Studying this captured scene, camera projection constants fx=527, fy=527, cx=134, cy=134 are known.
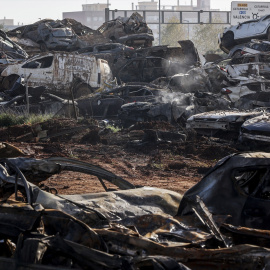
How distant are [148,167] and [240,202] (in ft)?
22.1

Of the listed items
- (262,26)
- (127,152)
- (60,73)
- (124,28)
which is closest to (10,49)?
(60,73)

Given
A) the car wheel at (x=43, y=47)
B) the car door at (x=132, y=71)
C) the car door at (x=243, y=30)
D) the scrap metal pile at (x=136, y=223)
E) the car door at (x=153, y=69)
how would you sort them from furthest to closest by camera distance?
1. the car wheel at (x=43, y=47)
2. the car door at (x=243, y=30)
3. the car door at (x=132, y=71)
4. the car door at (x=153, y=69)
5. the scrap metal pile at (x=136, y=223)

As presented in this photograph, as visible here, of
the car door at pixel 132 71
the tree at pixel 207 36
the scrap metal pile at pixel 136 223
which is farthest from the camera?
the tree at pixel 207 36

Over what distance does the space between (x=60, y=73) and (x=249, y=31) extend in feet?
40.9

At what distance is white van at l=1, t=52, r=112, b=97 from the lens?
66.2 ft

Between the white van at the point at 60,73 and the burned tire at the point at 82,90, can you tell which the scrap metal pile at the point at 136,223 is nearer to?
the white van at the point at 60,73

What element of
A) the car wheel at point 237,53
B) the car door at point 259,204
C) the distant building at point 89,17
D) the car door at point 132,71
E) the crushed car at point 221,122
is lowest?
the crushed car at point 221,122

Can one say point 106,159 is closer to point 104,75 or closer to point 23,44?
point 104,75

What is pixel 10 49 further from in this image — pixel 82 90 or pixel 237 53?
pixel 237 53

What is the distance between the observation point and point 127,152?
13227 millimetres

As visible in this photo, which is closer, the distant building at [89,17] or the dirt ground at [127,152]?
the dirt ground at [127,152]

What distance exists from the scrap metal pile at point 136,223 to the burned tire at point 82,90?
15.7 m

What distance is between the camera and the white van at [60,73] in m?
20.2

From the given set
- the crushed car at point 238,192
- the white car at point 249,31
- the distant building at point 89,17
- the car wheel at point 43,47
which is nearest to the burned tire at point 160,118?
the crushed car at point 238,192
